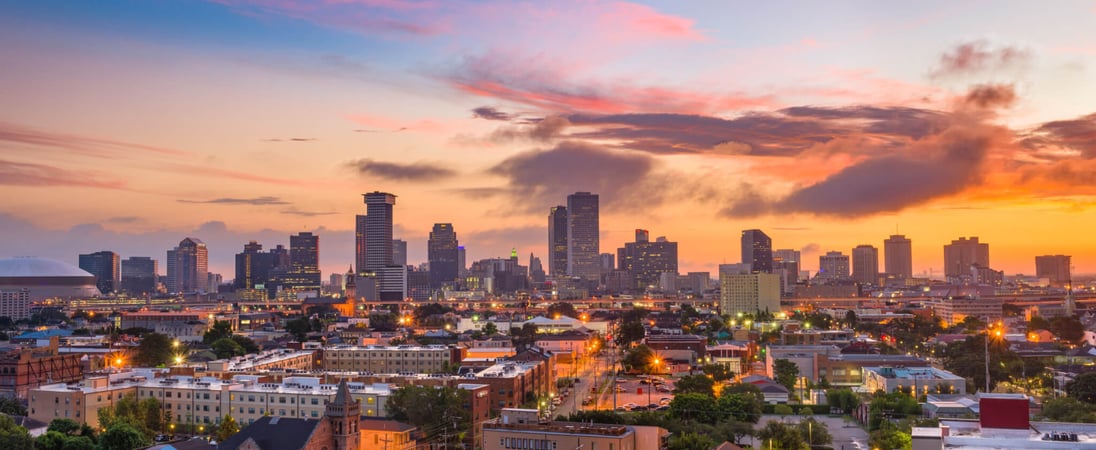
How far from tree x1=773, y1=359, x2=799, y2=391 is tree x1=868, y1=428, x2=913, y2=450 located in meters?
20.4

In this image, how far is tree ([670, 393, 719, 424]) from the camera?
44438 mm

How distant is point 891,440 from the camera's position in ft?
125

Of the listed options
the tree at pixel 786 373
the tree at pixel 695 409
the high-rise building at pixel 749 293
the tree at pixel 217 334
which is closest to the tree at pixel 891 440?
the tree at pixel 695 409

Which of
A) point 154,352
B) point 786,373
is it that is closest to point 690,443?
point 786,373

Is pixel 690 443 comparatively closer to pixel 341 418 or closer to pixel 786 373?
pixel 341 418

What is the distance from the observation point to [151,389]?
159ft

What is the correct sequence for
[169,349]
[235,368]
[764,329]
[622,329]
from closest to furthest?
[235,368] → [169,349] → [622,329] → [764,329]

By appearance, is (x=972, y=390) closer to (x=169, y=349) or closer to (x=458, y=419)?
(x=458, y=419)

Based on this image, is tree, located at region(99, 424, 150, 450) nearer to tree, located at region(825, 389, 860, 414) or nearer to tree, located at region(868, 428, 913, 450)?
tree, located at region(868, 428, 913, 450)

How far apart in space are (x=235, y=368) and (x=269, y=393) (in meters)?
16.1

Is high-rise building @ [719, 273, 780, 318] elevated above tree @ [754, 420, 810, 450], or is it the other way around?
high-rise building @ [719, 273, 780, 318]

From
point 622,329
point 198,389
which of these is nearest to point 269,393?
point 198,389

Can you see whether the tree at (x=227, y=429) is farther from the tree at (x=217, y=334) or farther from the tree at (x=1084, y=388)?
the tree at (x=217, y=334)

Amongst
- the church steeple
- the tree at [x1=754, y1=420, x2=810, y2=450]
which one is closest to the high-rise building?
the tree at [x1=754, y1=420, x2=810, y2=450]
